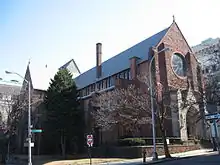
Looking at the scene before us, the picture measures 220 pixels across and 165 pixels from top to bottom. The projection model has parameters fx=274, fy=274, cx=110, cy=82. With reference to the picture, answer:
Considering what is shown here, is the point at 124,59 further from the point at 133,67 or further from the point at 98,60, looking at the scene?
the point at 98,60

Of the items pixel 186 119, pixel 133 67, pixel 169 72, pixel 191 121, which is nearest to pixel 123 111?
pixel 133 67

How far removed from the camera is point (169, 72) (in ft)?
136

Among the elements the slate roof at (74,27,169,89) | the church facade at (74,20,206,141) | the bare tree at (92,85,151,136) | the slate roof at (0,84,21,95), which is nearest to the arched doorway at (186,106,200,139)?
the church facade at (74,20,206,141)

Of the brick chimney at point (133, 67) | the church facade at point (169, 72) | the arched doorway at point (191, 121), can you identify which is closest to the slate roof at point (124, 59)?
the church facade at point (169, 72)

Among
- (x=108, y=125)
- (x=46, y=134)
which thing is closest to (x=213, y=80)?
(x=108, y=125)

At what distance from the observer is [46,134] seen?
4394 cm

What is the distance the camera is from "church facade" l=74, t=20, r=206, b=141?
123ft

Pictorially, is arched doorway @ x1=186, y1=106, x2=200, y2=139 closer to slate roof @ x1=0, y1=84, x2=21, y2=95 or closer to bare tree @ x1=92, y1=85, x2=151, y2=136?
bare tree @ x1=92, y1=85, x2=151, y2=136

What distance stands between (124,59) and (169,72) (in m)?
10.3

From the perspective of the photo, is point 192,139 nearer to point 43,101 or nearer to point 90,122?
point 90,122

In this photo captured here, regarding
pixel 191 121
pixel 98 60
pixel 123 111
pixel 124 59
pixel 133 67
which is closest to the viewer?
pixel 123 111

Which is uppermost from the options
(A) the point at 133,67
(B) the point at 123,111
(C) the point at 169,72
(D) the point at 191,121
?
→ (A) the point at 133,67

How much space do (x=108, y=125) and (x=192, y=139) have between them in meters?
11.7

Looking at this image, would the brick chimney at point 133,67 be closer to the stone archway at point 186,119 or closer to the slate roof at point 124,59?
the slate roof at point 124,59
